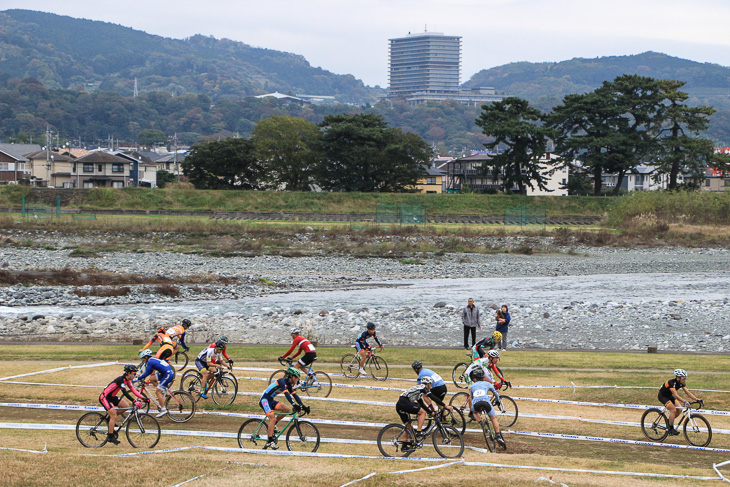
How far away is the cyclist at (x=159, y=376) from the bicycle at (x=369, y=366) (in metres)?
6.39

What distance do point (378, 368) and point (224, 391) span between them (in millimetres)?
4970

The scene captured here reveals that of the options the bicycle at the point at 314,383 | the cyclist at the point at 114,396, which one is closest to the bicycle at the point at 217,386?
the bicycle at the point at 314,383

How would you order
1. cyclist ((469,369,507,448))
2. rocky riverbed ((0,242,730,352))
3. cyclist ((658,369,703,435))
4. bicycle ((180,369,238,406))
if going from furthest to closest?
rocky riverbed ((0,242,730,352)), bicycle ((180,369,238,406)), cyclist ((658,369,703,435)), cyclist ((469,369,507,448))

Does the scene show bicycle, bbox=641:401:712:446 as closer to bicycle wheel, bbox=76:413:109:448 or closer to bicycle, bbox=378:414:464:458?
bicycle, bbox=378:414:464:458

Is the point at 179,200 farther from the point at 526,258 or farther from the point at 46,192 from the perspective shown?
the point at 526,258

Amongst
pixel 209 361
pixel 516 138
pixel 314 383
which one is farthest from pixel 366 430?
pixel 516 138

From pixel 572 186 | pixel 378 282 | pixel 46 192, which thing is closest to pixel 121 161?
pixel 46 192

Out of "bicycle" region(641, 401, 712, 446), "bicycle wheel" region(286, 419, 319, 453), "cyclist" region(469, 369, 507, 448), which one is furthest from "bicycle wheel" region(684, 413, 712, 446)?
"bicycle wheel" region(286, 419, 319, 453)

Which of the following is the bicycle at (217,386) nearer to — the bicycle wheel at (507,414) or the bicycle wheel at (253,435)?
the bicycle wheel at (253,435)

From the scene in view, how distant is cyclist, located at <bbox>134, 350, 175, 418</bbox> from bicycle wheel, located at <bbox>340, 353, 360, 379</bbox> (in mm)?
6386

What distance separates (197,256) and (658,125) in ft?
214

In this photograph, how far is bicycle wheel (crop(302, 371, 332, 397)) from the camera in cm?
1995

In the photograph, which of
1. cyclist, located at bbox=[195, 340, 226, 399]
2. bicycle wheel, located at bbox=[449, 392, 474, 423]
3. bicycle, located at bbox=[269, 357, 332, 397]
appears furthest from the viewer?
bicycle, located at bbox=[269, 357, 332, 397]

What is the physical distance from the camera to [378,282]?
51969 mm
